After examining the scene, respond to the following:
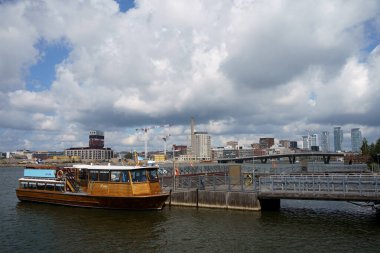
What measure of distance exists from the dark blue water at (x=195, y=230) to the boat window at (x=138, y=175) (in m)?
3.23

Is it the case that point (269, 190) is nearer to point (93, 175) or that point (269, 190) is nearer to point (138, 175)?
point (138, 175)

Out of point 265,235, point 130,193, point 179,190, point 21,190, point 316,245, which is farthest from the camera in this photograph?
point 21,190

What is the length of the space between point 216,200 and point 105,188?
11.1 m

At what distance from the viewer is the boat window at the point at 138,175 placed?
115 ft

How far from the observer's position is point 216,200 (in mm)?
33719

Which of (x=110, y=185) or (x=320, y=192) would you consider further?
(x=110, y=185)

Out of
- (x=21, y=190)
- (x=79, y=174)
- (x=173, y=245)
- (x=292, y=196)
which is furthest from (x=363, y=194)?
(x=21, y=190)

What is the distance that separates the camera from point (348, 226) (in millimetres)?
26781

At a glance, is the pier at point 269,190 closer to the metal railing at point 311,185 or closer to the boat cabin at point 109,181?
the metal railing at point 311,185

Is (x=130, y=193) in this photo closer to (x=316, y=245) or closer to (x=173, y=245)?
(x=173, y=245)

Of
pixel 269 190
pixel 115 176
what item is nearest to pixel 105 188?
pixel 115 176

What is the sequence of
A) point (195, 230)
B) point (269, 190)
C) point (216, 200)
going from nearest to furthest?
point (195, 230) → point (269, 190) → point (216, 200)

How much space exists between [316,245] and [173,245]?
8.93 m

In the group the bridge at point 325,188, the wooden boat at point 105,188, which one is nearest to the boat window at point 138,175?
the wooden boat at point 105,188
